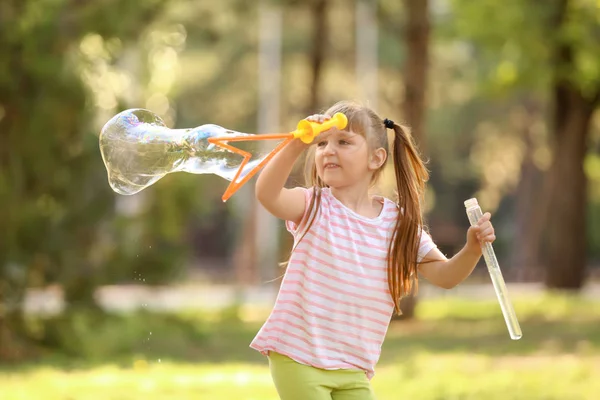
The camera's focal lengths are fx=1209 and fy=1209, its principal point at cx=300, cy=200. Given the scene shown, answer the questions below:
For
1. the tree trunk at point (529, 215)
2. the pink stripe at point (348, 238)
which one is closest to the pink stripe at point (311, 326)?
the pink stripe at point (348, 238)

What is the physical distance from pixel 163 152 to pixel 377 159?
0.99 metres

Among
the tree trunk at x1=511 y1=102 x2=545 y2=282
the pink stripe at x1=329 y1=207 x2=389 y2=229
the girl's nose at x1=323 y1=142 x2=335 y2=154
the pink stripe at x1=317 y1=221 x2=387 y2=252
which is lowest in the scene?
the tree trunk at x1=511 y1=102 x2=545 y2=282

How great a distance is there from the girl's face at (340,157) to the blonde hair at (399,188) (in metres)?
0.04

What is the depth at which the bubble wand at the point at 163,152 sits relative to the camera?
176 inches

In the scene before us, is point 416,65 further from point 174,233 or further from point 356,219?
point 356,219

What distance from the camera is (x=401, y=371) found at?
31.9ft

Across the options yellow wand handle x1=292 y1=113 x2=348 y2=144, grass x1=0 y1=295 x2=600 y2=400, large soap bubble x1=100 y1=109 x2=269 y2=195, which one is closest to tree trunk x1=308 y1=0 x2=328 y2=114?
grass x1=0 y1=295 x2=600 y2=400

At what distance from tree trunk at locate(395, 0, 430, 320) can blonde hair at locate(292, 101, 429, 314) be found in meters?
11.2

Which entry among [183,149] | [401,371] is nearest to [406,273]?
[183,149]

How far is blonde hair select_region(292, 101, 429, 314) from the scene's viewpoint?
4316 millimetres

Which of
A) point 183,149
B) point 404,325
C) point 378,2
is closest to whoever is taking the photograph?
point 183,149

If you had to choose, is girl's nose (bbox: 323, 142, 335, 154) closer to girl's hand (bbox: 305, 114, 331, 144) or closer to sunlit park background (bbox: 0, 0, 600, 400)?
girl's hand (bbox: 305, 114, 331, 144)

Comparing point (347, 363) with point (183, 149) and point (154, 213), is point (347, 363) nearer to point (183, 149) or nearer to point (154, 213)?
point (183, 149)

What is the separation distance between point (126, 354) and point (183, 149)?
723 cm
